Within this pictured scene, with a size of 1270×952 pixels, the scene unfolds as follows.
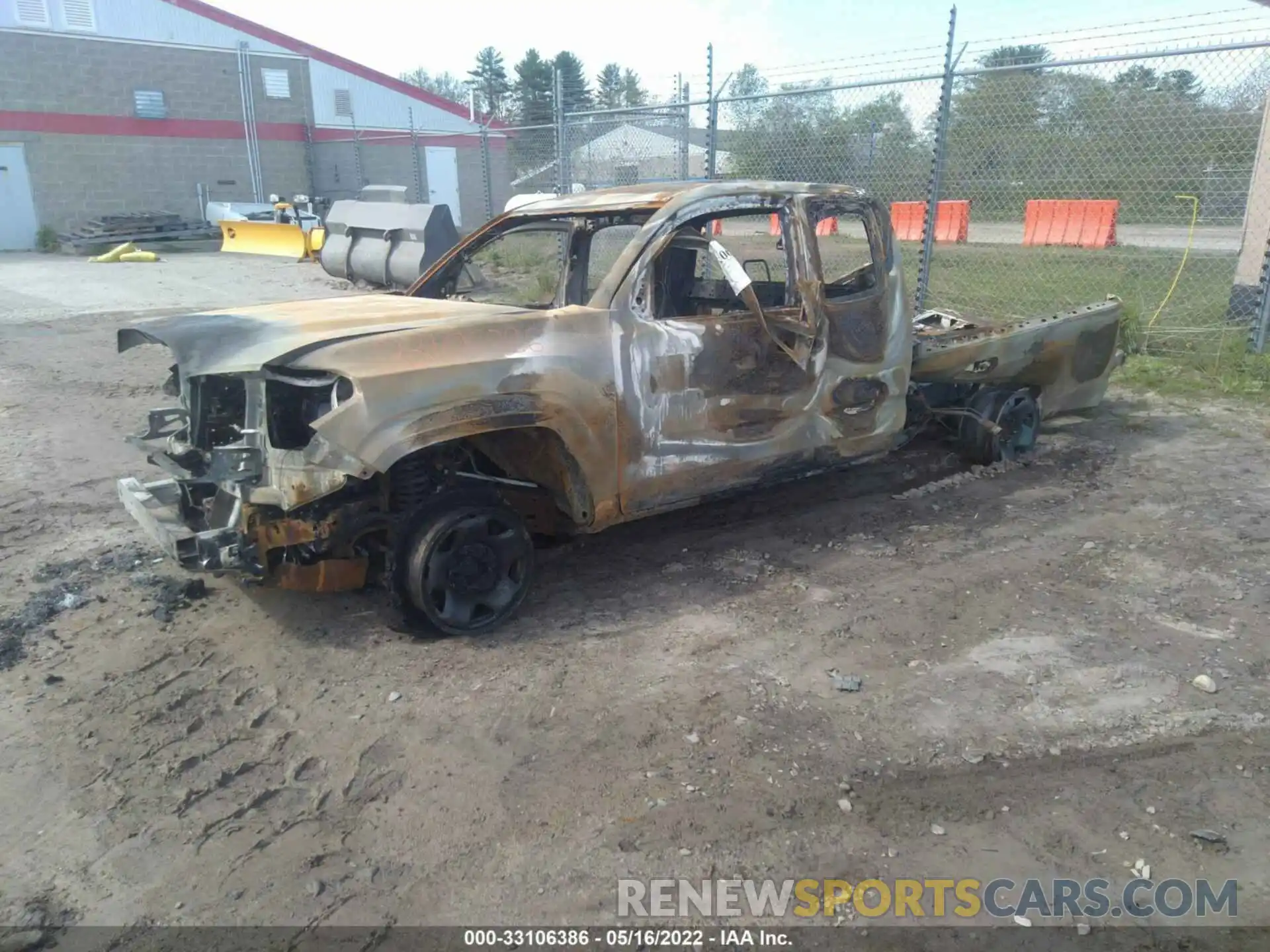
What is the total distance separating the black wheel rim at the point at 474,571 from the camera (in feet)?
12.5

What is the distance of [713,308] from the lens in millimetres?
4996

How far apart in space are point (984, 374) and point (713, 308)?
6.72ft

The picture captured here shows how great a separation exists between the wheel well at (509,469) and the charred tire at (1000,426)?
314 centimetres

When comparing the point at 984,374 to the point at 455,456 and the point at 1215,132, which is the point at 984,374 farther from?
the point at 1215,132

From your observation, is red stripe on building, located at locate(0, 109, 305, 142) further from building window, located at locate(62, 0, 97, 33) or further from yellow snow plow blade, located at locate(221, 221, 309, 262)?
yellow snow plow blade, located at locate(221, 221, 309, 262)

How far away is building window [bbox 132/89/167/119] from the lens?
2553 centimetres

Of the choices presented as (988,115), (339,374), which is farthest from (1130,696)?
(988,115)

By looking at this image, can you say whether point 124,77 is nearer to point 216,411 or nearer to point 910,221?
point 910,221

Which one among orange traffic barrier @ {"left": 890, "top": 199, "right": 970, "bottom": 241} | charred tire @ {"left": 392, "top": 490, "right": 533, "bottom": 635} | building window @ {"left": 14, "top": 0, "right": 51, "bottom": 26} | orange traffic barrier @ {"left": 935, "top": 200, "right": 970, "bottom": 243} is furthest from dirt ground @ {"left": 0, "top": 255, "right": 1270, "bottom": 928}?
building window @ {"left": 14, "top": 0, "right": 51, "bottom": 26}

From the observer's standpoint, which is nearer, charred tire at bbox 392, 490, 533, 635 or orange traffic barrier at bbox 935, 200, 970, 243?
charred tire at bbox 392, 490, 533, 635

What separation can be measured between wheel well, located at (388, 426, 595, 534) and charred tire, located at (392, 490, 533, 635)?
0.40 ft

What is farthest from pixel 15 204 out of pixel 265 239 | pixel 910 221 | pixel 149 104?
pixel 910 221

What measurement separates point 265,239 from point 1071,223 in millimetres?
17621

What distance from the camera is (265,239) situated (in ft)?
69.9
